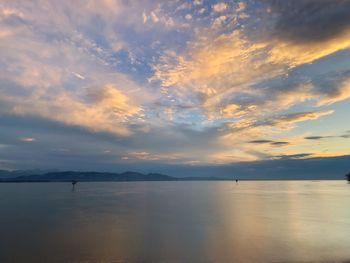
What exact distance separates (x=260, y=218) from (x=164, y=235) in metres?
15.7

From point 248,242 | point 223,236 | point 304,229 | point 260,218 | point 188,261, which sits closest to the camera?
point 188,261

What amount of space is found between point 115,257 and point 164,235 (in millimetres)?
7624

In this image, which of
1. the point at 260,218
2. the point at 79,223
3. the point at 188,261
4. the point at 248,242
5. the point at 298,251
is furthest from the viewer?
the point at 260,218

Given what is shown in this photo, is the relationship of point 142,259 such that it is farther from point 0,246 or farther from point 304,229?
point 304,229

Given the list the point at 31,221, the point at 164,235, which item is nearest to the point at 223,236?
the point at 164,235

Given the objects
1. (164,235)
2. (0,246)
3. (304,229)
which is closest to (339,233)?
(304,229)

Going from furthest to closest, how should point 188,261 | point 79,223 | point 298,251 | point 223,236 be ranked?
point 79,223, point 223,236, point 298,251, point 188,261

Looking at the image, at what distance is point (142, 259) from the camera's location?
1838 centimetres

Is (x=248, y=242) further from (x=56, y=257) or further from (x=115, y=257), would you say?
(x=56, y=257)

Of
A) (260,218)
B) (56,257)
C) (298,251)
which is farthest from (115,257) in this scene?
(260,218)

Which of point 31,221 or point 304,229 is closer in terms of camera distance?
point 304,229

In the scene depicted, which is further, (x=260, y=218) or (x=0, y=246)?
(x=260, y=218)

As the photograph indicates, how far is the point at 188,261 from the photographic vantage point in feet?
59.5

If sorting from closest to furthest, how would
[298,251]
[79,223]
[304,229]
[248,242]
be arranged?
1. [298,251]
2. [248,242]
3. [304,229]
4. [79,223]
